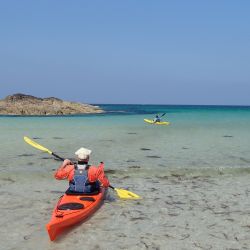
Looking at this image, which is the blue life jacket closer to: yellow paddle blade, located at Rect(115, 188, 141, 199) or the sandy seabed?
the sandy seabed

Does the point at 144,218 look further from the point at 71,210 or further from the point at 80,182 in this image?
the point at 71,210

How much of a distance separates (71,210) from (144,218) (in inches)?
87.6

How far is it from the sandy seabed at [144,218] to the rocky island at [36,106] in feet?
214

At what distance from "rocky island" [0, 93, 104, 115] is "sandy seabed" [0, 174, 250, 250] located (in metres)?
65.1

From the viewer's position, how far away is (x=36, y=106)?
79.9 m

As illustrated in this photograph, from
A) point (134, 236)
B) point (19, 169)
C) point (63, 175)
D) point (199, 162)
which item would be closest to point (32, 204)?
point (63, 175)

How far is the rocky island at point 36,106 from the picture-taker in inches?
3072

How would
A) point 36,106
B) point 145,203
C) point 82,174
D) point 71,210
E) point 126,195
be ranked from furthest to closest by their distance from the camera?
point 36,106, point 126,195, point 145,203, point 82,174, point 71,210

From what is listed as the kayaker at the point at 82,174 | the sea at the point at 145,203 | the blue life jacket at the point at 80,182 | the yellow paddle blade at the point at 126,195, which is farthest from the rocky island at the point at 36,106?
the blue life jacket at the point at 80,182

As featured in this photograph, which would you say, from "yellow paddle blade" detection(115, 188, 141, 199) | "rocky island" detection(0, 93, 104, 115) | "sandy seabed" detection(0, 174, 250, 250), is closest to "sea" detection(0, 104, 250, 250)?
"sandy seabed" detection(0, 174, 250, 250)

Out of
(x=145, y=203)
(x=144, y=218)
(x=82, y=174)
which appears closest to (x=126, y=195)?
(x=145, y=203)

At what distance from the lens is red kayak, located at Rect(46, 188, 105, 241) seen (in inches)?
325

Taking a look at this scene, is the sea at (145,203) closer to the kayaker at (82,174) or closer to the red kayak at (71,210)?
the red kayak at (71,210)

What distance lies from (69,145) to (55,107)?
57.7 m
